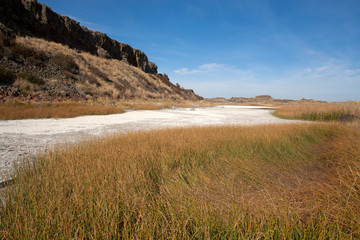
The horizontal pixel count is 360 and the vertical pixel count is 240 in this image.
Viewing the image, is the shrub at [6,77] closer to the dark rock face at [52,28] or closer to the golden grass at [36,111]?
the golden grass at [36,111]

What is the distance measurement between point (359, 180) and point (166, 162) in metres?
2.12

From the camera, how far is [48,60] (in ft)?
45.3

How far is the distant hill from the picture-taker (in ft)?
33.4

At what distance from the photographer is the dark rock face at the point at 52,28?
14.9 meters

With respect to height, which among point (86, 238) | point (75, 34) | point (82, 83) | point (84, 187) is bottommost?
point (86, 238)

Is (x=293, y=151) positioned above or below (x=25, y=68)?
below

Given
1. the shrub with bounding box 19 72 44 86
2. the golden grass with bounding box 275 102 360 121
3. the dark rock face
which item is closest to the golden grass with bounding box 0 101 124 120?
the shrub with bounding box 19 72 44 86

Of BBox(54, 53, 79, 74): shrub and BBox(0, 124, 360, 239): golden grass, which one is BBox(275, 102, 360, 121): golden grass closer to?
BBox(0, 124, 360, 239): golden grass

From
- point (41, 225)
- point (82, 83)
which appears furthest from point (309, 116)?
point (82, 83)

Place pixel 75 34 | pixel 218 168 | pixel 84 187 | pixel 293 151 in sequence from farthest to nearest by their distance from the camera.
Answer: pixel 75 34 < pixel 293 151 < pixel 218 168 < pixel 84 187

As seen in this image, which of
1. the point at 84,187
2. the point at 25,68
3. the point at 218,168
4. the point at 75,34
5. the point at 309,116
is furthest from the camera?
the point at 75,34

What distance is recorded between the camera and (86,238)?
1094 mm

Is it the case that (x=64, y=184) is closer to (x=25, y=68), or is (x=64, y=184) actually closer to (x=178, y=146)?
(x=178, y=146)

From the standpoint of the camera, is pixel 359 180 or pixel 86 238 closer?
pixel 86 238
